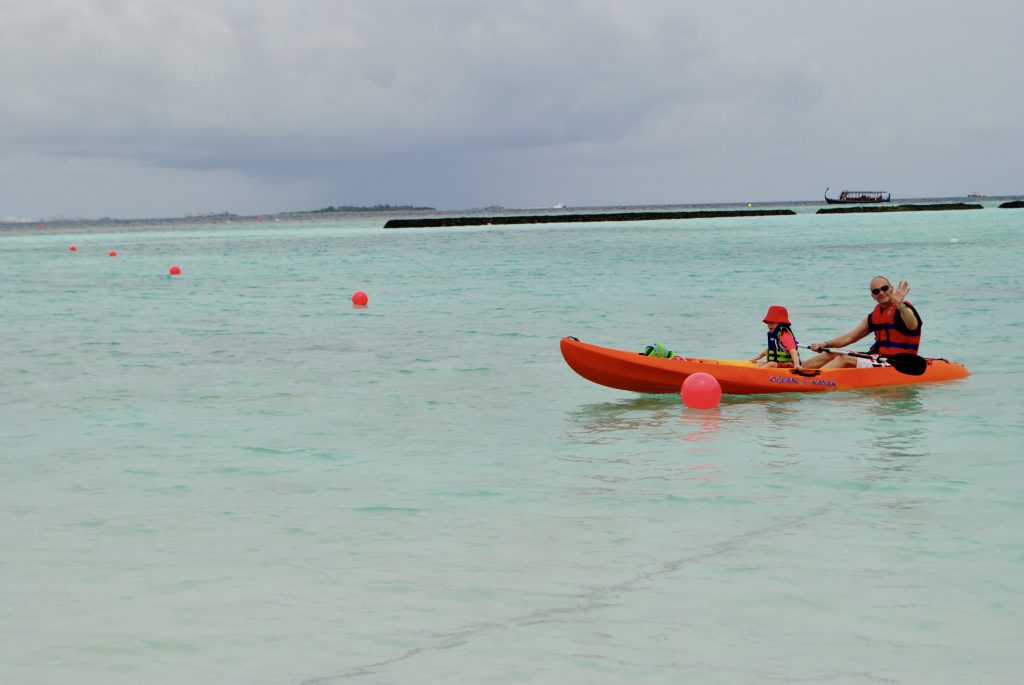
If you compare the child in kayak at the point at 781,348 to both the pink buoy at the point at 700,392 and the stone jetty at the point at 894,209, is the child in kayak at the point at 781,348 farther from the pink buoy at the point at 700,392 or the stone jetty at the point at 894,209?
the stone jetty at the point at 894,209

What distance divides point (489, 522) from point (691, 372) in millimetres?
5312

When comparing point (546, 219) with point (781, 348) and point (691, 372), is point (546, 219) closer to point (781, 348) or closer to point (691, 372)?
point (781, 348)

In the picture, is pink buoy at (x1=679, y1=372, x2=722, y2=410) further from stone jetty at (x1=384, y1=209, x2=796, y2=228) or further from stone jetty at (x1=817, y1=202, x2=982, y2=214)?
stone jetty at (x1=817, y1=202, x2=982, y2=214)

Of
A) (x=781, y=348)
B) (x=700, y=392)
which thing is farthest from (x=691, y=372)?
(x=781, y=348)

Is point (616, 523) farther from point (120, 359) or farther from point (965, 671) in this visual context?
point (120, 359)

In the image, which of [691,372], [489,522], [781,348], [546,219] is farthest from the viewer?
[546,219]

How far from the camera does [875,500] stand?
8.67 metres

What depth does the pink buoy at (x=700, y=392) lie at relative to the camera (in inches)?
498

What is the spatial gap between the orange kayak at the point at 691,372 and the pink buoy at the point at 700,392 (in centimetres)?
29

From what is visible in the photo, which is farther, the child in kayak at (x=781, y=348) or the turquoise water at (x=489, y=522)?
the child in kayak at (x=781, y=348)

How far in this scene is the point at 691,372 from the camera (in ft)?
42.7

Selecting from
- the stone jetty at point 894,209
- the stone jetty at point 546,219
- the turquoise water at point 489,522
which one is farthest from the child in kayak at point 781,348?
the stone jetty at point 894,209

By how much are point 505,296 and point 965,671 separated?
25322mm

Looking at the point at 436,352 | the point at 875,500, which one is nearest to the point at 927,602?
the point at 875,500
